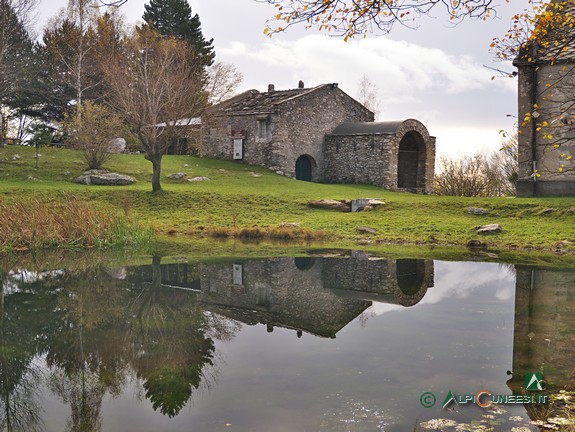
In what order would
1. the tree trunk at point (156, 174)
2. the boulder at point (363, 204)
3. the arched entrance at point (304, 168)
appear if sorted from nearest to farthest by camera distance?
the boulder at point (363, 204) < the tree trunk at point (156, 174) < the arched entrance at point (304, 168)

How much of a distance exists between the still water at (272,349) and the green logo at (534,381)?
2.6 inches

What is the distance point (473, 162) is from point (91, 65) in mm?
26221

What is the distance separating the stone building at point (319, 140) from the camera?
3353cm

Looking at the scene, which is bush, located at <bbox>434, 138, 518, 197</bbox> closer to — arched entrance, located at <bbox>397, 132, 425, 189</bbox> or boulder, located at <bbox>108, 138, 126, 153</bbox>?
arched entrance, located at <bbox>397, 132, 425, 189</bbox>

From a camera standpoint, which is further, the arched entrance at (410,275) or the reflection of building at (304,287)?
the arched entrance at (410,275)

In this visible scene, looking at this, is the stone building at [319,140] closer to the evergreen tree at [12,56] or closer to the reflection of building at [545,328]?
the evergreen tree at [12,56]

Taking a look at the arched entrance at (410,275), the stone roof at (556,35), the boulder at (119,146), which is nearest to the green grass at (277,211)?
the arched entrance at (410,275)

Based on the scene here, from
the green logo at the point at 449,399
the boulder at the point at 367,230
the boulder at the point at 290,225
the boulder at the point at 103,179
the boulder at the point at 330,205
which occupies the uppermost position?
the boulder at the point at 103,179

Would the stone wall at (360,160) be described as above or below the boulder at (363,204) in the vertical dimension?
above

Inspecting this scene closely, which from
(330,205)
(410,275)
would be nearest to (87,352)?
(410,275)

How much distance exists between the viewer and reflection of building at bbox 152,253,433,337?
26.8ft

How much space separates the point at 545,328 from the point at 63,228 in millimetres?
11427

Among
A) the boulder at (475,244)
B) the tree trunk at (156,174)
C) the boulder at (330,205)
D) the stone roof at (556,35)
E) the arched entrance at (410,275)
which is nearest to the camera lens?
the stone roof at (556,35)

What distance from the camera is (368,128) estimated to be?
34.5 m
